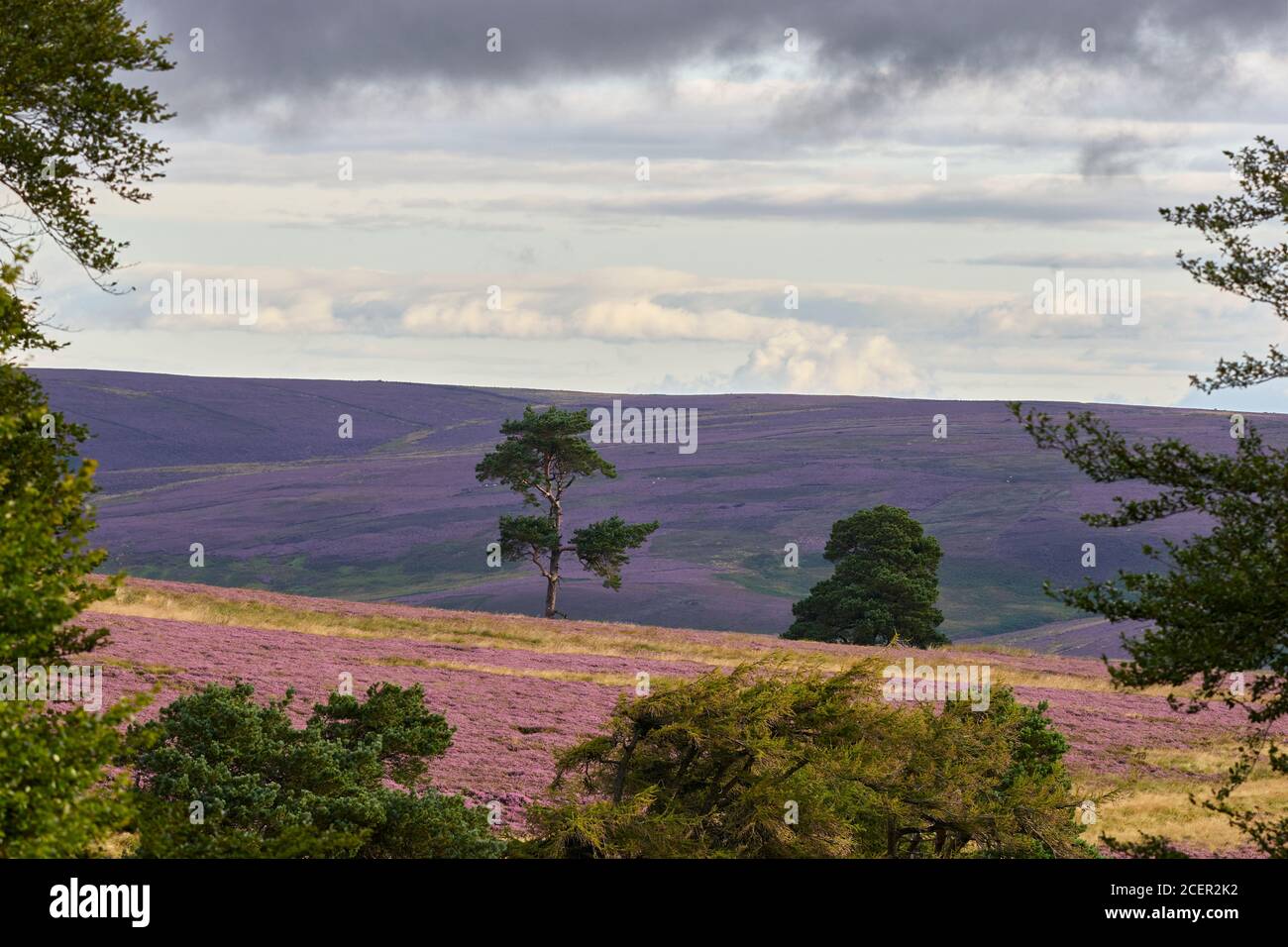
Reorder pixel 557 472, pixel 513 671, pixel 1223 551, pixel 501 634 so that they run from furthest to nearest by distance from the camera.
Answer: pixel 557 472, pixel 501 634, pixel 513 671, pixel 1223 551

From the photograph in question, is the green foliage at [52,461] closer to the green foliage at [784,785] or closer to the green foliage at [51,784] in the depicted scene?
the green foliage at [51,784]

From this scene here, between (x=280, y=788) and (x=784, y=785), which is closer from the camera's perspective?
(x=784, y=785)

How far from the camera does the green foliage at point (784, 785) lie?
593 inches

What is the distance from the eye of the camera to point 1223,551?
14.8 m

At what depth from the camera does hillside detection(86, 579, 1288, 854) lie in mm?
29906

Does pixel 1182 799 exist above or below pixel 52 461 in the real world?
below

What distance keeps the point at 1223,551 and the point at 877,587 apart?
5421cm

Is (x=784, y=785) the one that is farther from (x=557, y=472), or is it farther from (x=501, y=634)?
(x=557, y=472)

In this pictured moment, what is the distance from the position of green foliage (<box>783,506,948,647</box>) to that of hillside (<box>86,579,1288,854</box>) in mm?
4682

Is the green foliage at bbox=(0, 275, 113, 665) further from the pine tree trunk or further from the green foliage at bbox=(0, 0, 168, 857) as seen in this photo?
the pine tree trunk
